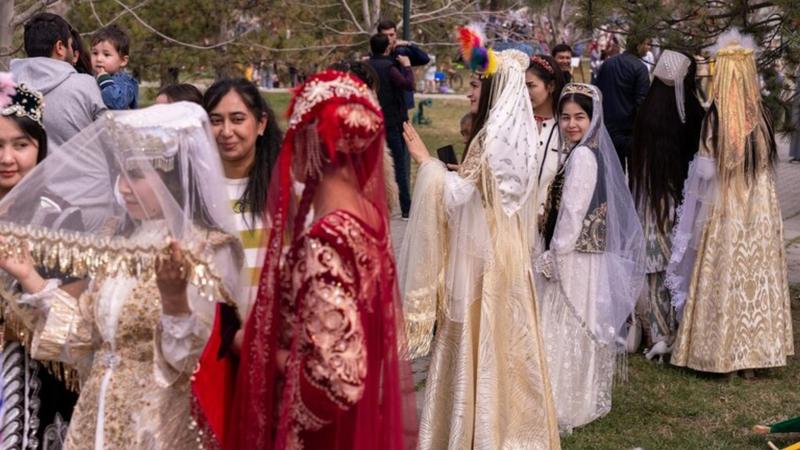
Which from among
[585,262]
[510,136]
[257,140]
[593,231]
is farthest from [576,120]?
[257,140]

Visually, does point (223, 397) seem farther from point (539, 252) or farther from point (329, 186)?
point (539, 252)

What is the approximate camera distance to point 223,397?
2.98 meters

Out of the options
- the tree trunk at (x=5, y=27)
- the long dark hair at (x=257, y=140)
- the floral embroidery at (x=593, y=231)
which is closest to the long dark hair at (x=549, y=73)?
the floral embroidery at (x=593, y=231)

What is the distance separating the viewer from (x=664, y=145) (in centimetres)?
717

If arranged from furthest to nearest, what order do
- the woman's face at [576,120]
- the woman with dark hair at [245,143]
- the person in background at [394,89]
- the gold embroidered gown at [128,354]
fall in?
the person in background at [394,89] → the woman's face at [576,120] → the woman with dark hair at [245,143] → the gold embroidered gown at [128,354]

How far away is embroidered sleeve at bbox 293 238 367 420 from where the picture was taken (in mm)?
2568

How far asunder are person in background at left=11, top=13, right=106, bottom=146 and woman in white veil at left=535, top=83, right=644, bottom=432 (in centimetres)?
230

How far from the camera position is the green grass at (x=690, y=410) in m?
5.72

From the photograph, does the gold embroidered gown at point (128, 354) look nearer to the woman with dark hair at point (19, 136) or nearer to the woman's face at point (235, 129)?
the woman with dark hair at point (19, 136)

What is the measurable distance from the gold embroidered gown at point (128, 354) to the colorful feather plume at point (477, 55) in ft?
7.38

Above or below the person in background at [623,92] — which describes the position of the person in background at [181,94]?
above

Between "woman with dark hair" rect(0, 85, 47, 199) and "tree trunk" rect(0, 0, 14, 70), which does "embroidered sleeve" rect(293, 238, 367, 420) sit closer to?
"woman with dark hair" rect(0, 85, 47, 199)

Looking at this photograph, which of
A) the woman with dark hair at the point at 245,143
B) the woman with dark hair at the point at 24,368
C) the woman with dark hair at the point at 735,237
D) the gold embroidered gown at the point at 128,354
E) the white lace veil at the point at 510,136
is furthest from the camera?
the woman with dark hair at the point at 735,237

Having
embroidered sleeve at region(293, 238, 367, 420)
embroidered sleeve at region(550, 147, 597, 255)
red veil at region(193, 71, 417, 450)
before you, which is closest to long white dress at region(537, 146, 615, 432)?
embroidered sleeve at region(550, 147, 597, 255)
